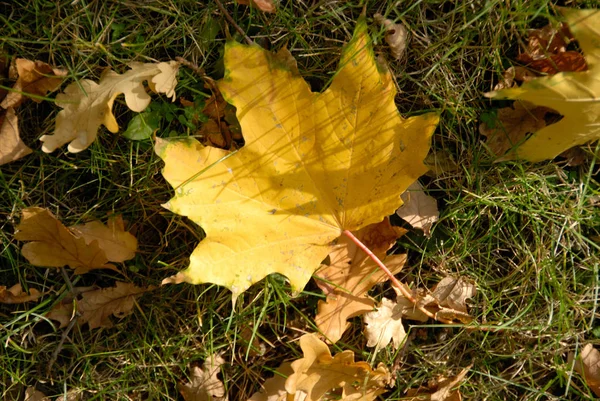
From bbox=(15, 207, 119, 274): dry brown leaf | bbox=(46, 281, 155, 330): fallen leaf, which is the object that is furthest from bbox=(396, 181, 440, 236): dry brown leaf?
bbox=(15, 207, 119, 274): dry brown leaf

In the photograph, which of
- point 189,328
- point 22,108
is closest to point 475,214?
point 189,328

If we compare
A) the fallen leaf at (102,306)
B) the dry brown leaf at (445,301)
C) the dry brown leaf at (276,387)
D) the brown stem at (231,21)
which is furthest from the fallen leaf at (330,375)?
the brown stem at (231,21)

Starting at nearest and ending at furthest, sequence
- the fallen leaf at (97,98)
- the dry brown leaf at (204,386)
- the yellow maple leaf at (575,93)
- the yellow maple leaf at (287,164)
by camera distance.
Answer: the yellow maple leaf at (575,93), the yellow maple leaf at (287,164), the fallen leaf at (97,98), the dry brown leaf at (204,386)

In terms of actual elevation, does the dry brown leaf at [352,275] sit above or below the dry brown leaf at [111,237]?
below

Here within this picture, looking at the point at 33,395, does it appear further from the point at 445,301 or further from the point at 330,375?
the point at 445,301

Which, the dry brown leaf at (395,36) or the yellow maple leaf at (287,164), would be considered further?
the dry brown leaf at (395,36)

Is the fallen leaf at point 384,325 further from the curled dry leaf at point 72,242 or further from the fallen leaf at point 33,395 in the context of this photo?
the fallen leaf at point 33,395
